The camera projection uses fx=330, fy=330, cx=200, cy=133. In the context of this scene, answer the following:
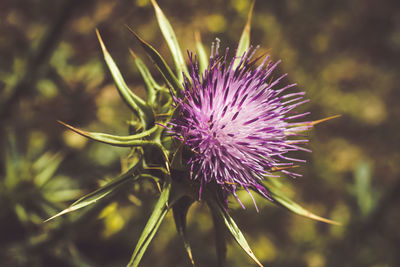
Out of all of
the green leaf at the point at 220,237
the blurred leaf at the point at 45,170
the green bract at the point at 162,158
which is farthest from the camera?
the blurred leaf at the point at 45,170

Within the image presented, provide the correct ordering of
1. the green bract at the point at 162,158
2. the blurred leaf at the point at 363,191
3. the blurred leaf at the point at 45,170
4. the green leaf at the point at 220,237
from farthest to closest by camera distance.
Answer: the blurred leaf at the point at 363,191 < the blurred leaf at the point at 45,170 < the green leaf at the point at 220,237 < the green bract at the point at 162,158

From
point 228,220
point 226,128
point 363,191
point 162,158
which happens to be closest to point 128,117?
point 162,158

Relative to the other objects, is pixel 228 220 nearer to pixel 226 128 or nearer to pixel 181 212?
pixel 181 212

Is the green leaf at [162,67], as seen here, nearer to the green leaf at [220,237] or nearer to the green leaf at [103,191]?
the green leaf at [103,191]

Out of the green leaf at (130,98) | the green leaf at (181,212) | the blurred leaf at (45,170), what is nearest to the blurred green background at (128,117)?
the blurred leaf at (45,170)

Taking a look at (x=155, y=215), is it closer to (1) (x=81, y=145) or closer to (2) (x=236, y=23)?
(1) (x=81, y=145)

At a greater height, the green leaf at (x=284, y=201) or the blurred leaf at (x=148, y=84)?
the blurred leaf at (x=148, y=84)
